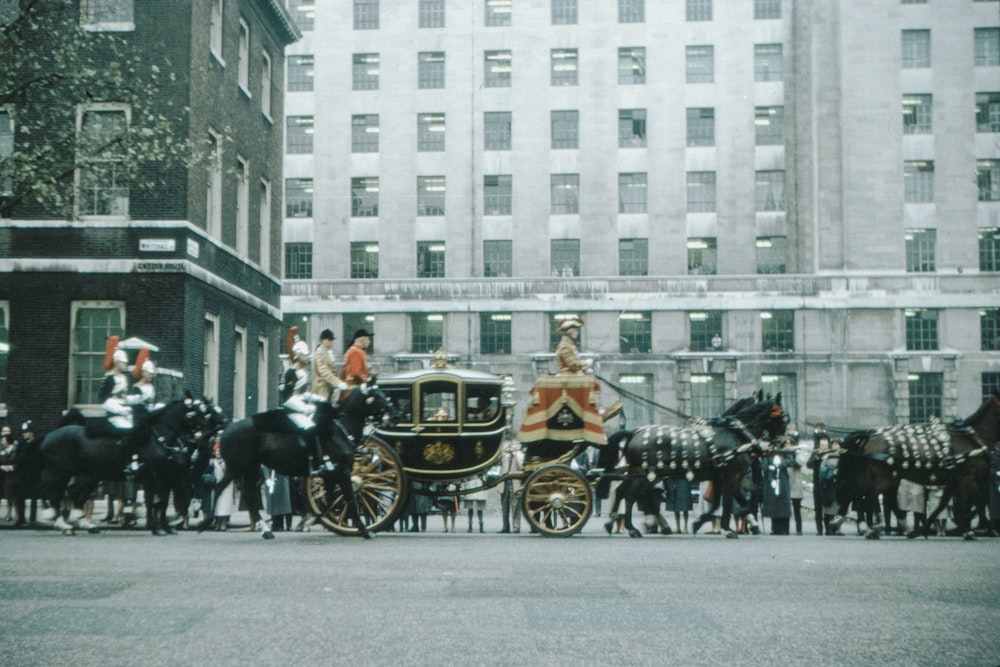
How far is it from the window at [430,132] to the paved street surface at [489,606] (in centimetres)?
4509

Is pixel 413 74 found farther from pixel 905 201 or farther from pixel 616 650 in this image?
pixel 616 650

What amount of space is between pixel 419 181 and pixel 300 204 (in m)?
5.97

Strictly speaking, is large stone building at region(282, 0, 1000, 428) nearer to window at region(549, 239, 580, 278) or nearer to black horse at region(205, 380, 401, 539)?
window at region(549, 239, 580, 278)

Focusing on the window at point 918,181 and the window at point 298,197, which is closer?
the window at point 918,181

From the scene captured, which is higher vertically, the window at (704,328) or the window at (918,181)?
the window at (918,181)

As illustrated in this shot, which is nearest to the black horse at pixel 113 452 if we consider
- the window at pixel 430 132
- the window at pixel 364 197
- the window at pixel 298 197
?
the window at pixel 364 197

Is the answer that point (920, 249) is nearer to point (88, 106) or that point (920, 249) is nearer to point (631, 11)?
point (631, 11)

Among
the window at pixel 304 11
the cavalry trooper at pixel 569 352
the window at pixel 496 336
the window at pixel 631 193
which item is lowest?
the cavalry trooper at pixel 569 352

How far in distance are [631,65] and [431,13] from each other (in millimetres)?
10142

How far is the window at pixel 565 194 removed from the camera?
55656mm

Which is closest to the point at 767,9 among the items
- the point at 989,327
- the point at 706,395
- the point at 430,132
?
the point at 430,132

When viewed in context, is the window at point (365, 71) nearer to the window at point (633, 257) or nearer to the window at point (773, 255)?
the window at point (633, 257)

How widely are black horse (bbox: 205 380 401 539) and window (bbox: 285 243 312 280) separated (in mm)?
42045

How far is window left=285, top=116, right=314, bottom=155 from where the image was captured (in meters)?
57.7
